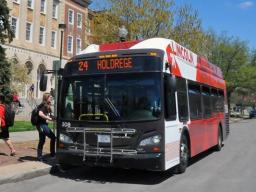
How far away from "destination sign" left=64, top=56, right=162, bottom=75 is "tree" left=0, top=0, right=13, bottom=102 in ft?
68.1

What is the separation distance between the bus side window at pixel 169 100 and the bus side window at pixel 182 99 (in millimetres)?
709

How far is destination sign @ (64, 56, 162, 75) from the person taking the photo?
410 inches

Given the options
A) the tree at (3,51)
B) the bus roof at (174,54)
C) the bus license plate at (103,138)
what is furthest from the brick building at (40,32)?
the bus license plate at (103,138)

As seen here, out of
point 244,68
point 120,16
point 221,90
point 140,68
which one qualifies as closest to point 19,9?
point 120,16

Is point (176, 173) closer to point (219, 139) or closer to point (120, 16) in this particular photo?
point (219, 139)

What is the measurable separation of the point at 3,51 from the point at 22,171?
24.2m

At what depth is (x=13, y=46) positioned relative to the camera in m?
49.4

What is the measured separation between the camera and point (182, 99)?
11977 millimetres

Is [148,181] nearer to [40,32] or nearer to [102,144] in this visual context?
[102,144]

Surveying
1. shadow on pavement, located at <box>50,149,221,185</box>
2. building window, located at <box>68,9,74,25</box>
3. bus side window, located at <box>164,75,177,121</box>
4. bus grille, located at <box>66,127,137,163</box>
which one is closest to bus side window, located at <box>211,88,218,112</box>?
shadow on pavement, located at <box>50,149,221,185</box>

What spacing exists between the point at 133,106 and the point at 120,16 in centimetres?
2181

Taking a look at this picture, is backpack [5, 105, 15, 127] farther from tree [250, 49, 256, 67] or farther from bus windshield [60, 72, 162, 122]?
tree [250, 49, 256, 67]

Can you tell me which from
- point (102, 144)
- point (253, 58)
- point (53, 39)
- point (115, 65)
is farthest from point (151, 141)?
point (253, 58)

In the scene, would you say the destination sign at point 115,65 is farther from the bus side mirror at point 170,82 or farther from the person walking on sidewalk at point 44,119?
the person walking on sidewalk at point 44,119
